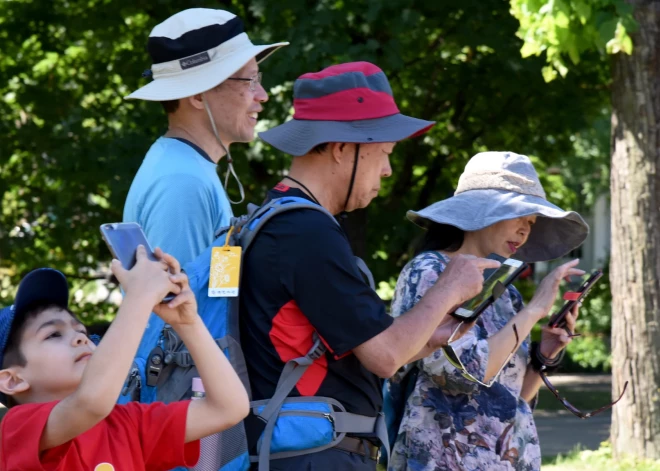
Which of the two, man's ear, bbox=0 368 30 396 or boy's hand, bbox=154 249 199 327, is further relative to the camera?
man's ear, bbox=0 368 30 396

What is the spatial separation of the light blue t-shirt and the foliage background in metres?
5.17

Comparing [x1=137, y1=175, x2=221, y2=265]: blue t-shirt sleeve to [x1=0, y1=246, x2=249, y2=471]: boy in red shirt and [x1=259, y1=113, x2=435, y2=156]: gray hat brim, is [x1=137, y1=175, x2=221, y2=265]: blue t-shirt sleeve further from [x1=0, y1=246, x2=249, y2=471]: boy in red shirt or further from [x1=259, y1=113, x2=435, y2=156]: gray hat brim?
[x1=0, y1=246, x2=249, y2=471]: boy in red shirt

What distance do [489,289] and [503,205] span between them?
2.12 feet

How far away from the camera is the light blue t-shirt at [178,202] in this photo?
2.96m

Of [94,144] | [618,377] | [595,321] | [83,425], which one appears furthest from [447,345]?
[595,321]

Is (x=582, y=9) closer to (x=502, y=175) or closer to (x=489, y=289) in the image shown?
(x=502, y=175)

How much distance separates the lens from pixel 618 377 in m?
7.07

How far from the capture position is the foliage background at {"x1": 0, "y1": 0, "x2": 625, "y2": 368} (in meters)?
8.72

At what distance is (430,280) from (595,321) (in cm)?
1876

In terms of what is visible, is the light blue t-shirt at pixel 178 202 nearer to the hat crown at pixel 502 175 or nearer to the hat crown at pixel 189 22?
the hat crown at pixel 189 22

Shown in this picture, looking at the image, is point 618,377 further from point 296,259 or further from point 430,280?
point 296,259

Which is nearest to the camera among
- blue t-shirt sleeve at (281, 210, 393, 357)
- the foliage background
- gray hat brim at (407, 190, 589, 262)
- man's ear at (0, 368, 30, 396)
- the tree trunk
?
man's ear at (0, 368, 30, 396)

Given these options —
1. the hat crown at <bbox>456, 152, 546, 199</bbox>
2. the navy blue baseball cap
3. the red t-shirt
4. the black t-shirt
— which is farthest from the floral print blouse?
the navy blue baseball cap

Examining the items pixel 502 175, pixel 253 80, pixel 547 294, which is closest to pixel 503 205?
pixel 502 175
